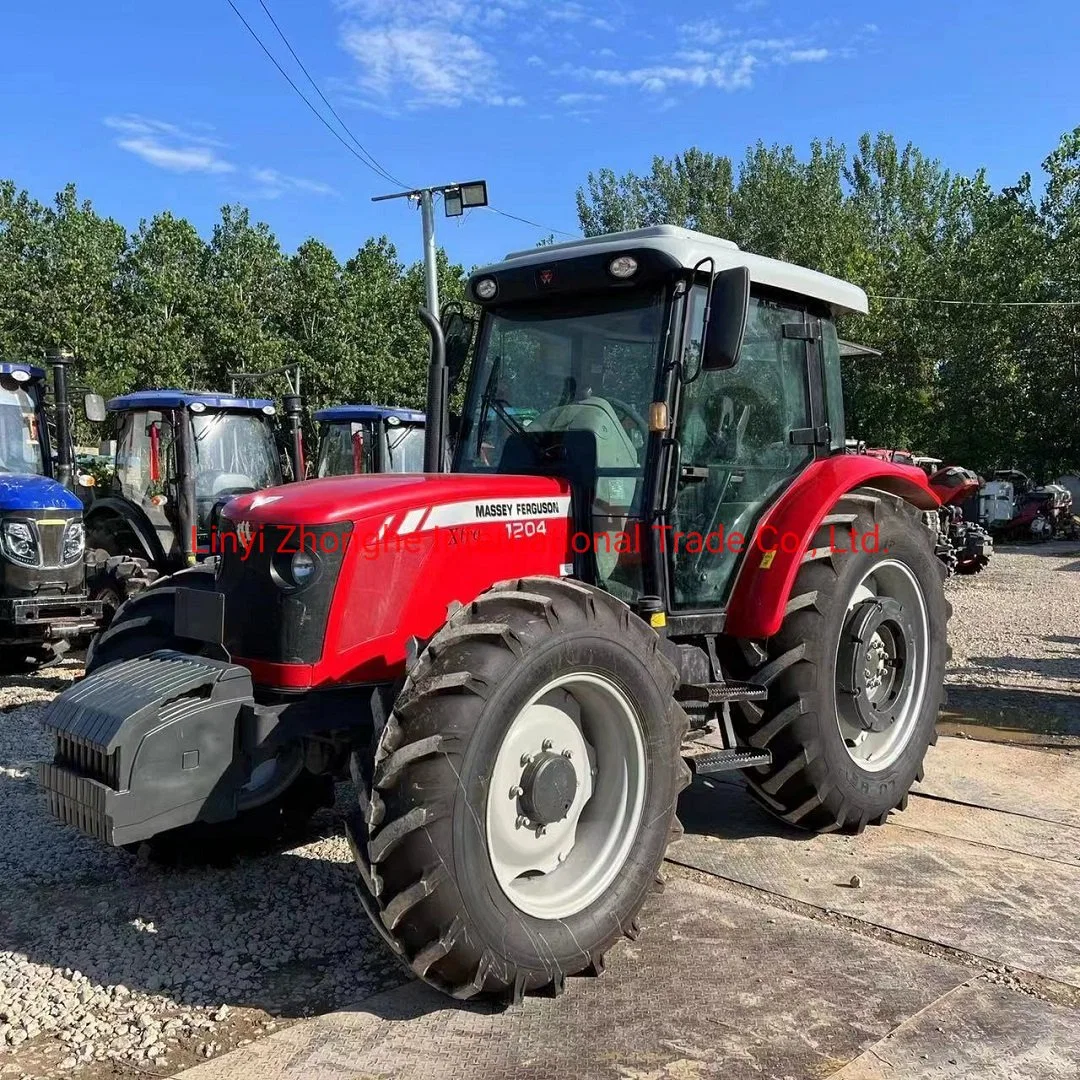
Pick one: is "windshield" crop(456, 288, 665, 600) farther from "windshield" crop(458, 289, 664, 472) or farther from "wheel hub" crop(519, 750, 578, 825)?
"wheel hub" crop(519, 750, 578, 825)

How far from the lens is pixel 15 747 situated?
6.00 m

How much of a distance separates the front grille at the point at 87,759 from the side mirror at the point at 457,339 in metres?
2.16

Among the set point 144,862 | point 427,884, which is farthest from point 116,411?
point 427,884

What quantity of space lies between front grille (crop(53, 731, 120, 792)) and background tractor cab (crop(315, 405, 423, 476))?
8220 millimetres

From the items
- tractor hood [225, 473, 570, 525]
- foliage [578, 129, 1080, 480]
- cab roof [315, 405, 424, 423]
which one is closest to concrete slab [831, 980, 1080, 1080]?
tractor hood [225, 473, 570, 525]

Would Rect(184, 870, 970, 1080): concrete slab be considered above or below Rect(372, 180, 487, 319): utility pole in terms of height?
below

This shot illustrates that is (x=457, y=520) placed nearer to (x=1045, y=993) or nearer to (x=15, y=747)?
(x=1045, y=993)

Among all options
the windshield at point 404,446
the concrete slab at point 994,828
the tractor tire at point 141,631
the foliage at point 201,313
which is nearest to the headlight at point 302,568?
the tractor tire at point 141,631

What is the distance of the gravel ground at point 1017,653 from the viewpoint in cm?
693

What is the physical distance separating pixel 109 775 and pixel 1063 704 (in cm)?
656

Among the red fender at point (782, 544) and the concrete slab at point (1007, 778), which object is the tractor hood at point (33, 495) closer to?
the red fender at point (782, 544)

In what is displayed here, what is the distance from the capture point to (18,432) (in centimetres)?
883

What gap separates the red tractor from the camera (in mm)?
2881

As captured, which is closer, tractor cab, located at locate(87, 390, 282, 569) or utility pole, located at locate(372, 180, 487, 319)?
tractor cab, located at locate(87, 390, 282, 569)
